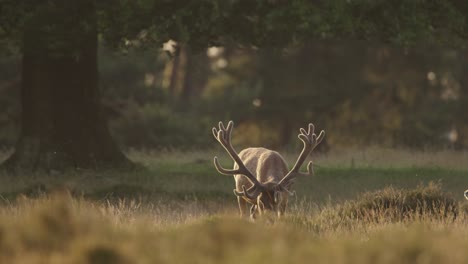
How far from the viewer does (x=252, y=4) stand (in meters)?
23.2

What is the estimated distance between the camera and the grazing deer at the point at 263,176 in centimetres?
1397

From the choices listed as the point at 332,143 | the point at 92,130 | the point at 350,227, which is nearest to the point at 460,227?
the point at 350,227

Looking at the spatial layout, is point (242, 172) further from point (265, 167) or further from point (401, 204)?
point (401, 204)

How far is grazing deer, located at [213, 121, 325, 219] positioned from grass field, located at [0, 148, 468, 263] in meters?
0.40

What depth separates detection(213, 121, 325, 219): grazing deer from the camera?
1397cm

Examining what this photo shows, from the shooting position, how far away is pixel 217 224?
9.77 metres

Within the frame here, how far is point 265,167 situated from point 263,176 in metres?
0.19

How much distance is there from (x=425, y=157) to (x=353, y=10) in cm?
619

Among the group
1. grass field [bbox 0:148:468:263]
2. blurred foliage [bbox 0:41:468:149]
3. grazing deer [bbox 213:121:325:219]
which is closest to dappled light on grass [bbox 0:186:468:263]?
grass field [bbox 0:148:468:263]

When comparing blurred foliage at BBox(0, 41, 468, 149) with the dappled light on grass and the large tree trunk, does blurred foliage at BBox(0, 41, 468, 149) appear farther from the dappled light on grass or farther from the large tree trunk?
the dappled light on grass

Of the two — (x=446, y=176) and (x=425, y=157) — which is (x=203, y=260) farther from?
(x=425, y=157)

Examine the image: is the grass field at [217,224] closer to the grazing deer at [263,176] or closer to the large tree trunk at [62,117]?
the grazing deer at [263,176]

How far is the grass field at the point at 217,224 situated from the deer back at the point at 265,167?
0.76 metres

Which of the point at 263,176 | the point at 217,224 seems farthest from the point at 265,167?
the point at 217,224
